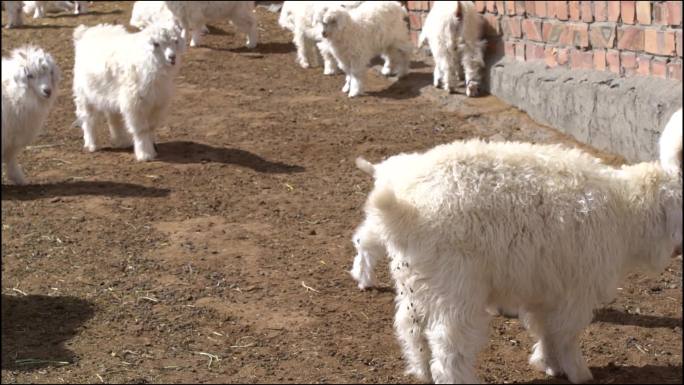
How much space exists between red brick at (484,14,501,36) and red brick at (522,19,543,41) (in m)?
0.61

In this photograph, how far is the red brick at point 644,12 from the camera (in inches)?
344

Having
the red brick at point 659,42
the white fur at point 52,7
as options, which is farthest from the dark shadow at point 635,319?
the white fur at point 52,7

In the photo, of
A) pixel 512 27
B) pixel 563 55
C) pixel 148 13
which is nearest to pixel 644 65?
pixel 563 55

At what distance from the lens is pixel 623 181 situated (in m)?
5.13

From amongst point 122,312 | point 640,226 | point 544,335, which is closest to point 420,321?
point 544,335

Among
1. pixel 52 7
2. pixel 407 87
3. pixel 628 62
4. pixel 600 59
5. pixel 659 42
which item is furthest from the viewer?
pixel 52 7

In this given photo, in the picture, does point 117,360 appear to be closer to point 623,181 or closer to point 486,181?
point 486,181

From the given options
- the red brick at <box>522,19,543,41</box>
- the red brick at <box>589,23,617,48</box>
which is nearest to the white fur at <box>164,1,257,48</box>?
the red brick at <box>522,19,543,41</box>

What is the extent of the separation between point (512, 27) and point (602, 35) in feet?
6.15

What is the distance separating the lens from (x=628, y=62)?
920cm

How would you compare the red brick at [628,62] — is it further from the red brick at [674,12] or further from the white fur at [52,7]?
the white fur at [52,7]

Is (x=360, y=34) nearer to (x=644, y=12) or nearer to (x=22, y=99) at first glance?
(x=644, y=12)

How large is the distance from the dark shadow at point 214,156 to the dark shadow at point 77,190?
86 centimetres

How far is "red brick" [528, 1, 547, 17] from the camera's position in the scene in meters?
10.6
